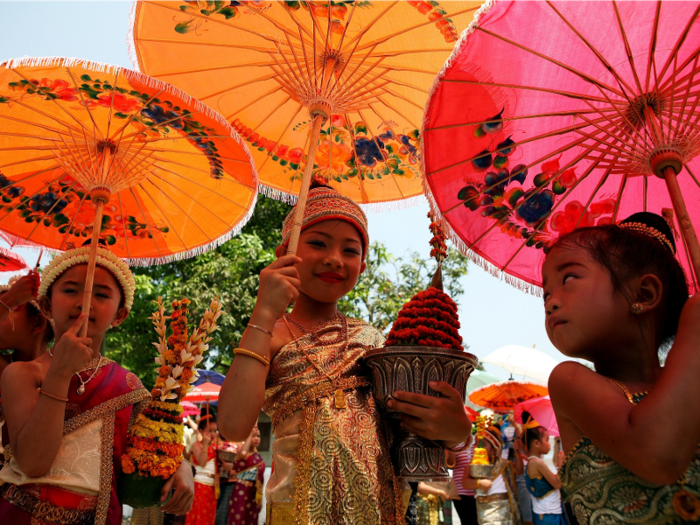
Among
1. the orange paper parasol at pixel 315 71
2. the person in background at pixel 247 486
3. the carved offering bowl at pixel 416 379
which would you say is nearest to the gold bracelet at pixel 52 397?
the carved offering bowl at pixel 416 379

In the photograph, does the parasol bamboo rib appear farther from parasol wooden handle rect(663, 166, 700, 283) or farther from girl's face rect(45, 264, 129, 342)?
parasol wooden handle rect(663, 166, 700, 283)

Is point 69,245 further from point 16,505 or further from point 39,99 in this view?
point 16,505

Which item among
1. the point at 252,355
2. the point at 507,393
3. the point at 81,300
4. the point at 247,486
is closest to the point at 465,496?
the point at 507,393

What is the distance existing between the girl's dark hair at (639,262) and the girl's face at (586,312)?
4 cm

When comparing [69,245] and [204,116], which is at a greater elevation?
[204,116]

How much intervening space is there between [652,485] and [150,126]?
324 cm

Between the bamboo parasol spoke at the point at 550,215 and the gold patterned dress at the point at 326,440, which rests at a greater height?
the bamboo parasol spoke at the point at 550,215

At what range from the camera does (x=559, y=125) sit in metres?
2.98

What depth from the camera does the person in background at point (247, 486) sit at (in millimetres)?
9680

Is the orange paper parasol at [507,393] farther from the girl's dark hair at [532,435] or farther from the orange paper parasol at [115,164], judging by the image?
the orange paper parasol at [115,164]

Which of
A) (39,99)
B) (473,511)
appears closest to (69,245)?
(39,99)

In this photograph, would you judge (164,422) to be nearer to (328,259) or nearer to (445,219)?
(328,259)

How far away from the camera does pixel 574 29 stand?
8.39ft

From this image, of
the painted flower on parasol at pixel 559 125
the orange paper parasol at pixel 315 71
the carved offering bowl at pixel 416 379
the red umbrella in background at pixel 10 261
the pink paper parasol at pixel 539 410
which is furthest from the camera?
the pink paper parasol at pixel 539 410
